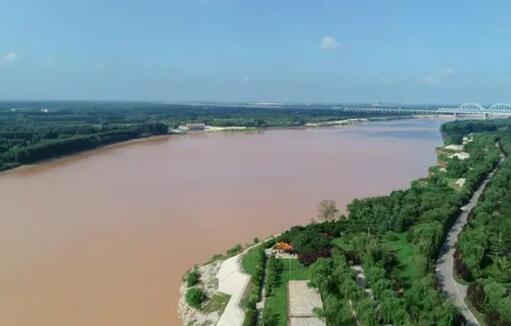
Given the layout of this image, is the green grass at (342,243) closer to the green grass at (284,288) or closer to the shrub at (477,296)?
the green grass at (284,288)

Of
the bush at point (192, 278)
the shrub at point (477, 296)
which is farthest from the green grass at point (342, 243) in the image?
the bush at point (192, 278)

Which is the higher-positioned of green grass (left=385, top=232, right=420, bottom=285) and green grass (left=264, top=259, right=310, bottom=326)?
green grass (left=385, top=232, right=420, bottom=285)

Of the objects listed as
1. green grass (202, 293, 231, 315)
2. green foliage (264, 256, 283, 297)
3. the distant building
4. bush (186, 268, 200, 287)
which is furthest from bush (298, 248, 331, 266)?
the distant building

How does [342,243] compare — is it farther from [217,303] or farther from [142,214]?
[142,214]

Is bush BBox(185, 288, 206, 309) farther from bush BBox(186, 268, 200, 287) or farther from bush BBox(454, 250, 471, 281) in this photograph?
bush BBox(454, 250, 471, 281)

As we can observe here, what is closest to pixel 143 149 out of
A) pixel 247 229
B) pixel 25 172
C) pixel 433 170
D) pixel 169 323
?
pixel 25 172

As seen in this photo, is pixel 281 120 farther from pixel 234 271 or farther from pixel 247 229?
pixel 234 271
